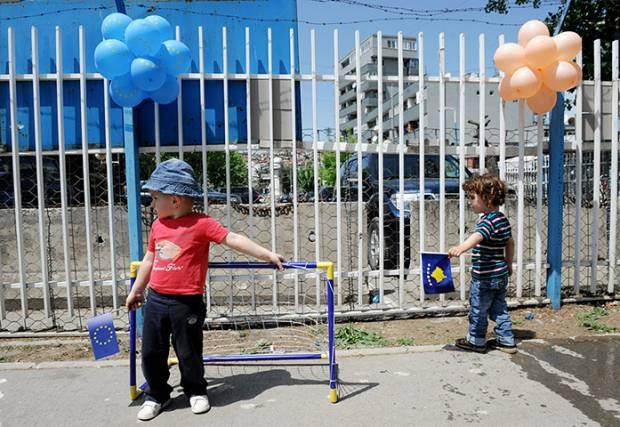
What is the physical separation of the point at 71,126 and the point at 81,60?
624 millimetres

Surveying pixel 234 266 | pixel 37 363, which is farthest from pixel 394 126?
pixel 37 363

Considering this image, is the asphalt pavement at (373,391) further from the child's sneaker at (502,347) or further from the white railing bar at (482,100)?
the white railing bar at (482,100)

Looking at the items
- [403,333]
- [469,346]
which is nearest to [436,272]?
[469,346]

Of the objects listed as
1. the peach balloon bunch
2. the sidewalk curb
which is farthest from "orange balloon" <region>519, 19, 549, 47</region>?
the sidewalk curb

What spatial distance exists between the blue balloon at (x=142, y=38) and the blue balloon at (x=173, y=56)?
2.7 inches

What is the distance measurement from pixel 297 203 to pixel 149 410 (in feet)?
7.96

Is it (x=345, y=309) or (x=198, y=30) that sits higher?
(x=198, y=30)

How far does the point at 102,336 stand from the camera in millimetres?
3455

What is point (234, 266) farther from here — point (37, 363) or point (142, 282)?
point (37, 363)

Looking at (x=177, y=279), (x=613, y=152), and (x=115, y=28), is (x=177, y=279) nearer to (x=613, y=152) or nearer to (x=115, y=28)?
(x=115, y=28)

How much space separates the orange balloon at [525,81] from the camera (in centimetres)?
458

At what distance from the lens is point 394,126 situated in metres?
5.64

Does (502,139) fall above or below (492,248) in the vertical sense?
above

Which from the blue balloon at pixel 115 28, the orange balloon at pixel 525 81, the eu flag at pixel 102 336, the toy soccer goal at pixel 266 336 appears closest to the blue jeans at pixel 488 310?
the toy soccer goal at pixel 266 336
